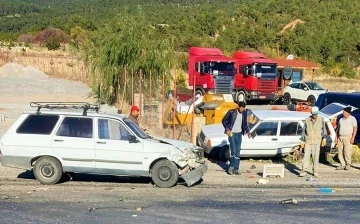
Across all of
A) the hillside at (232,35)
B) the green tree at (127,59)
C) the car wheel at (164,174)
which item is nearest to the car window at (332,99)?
the car wheel at (164,174)

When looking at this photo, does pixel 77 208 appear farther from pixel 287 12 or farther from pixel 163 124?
pixel 287 12

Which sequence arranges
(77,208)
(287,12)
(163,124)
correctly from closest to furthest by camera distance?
(77,208) → (163,124) → (287,12)

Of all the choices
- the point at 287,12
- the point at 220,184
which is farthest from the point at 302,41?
the point at 220,184

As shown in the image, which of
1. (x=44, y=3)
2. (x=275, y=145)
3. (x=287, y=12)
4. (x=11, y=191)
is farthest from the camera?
(x=44, y=3)

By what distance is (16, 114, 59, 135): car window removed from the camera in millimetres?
13094

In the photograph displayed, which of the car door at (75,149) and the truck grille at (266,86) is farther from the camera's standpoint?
the truck grille at (266,86)

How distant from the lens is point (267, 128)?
57.7 ft

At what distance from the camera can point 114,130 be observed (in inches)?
520

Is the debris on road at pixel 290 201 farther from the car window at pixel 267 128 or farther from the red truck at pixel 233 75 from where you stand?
the red truck at pixel 233 75

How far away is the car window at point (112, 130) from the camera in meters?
13.1

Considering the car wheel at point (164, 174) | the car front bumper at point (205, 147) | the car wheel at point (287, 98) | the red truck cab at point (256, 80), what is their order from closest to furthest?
the car wheel at point (164, 174)
the car front bumper at point (205, 147)
the red truck cab at point (256, 80)
the car wheel at point (287, 98)

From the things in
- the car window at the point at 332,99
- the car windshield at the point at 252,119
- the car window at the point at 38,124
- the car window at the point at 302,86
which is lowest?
the car window at the point at 302,86

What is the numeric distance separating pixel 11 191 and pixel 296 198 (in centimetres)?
577

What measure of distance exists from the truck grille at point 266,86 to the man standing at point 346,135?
20637mm
